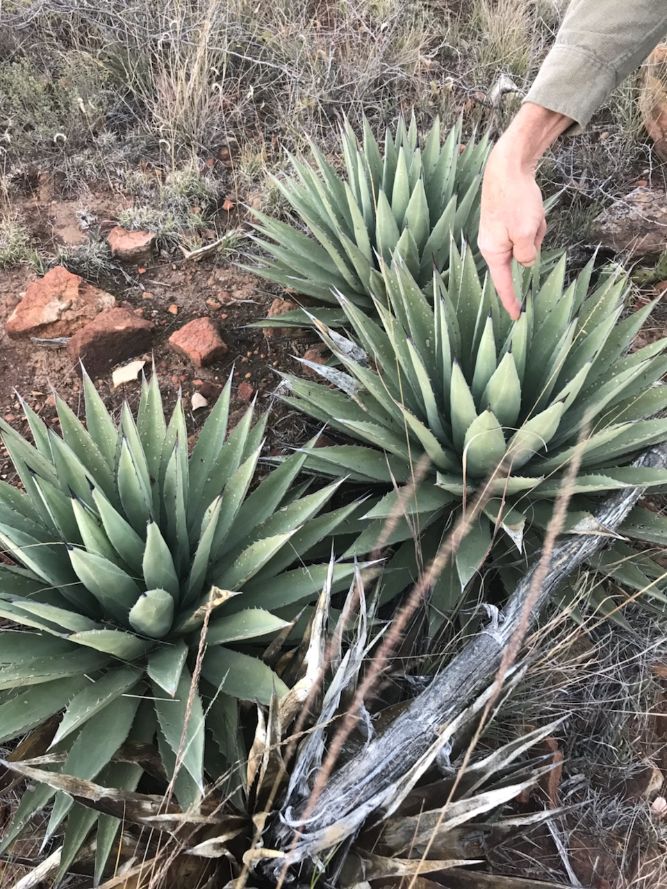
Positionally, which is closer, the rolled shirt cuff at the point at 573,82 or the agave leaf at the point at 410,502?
the rolled shirt cuff at the point at 573,82

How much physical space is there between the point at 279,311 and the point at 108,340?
2.48 feet

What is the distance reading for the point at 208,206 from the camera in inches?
142

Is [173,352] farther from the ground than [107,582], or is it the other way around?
[107,582]

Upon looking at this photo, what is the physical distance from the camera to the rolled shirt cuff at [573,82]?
152cm

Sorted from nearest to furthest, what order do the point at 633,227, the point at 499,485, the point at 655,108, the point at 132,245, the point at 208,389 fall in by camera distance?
1. the point at 499,485
2. the point at 208,389
3. the point at 132,245
4. the point at 633,227
5. the point at 655,108

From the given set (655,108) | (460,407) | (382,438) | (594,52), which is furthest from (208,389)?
(655,108)

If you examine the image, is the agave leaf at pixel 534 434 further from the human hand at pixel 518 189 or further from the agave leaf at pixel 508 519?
the human hand at pixel 518 189

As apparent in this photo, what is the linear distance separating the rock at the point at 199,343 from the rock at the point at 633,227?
2061 mm

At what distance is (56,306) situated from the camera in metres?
2.91

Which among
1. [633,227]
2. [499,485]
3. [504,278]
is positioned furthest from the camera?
[633,227]

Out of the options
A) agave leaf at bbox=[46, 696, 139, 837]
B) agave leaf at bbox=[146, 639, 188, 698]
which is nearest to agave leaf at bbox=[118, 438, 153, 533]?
agave leaf at bbox=[146, 639, 188, 698]

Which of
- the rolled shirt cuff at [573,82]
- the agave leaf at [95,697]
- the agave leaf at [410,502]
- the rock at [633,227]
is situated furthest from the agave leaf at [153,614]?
the rock at [633,227]

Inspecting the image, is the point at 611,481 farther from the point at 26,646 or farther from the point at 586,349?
the point at 26,646

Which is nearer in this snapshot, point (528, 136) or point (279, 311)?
point (528, 136)
